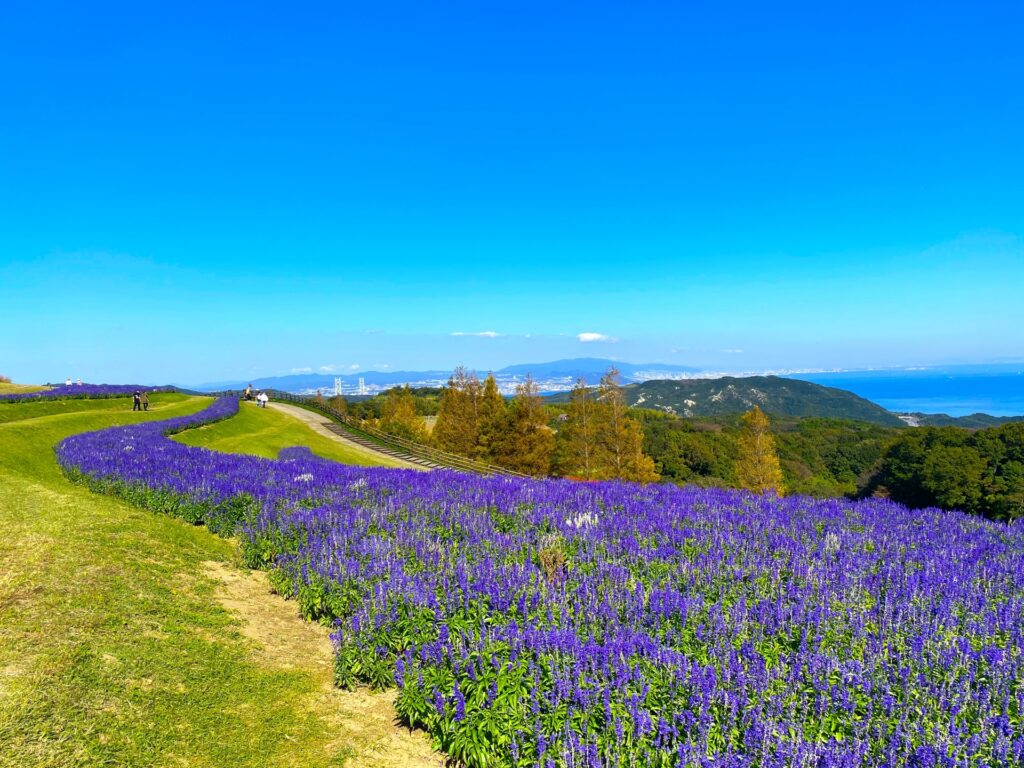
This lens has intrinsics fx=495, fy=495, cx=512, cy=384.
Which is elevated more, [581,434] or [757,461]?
[581,434]

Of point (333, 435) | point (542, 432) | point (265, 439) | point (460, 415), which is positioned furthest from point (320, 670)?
point (460, 415)

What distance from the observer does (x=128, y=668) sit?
5.71 meters

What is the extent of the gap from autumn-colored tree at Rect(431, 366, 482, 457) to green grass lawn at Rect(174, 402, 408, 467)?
16.6 metres

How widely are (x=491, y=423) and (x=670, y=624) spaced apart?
5022cm

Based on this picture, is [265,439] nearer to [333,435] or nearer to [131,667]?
[333,435]

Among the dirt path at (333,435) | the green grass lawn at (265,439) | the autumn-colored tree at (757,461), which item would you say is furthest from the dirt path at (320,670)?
the autumn-colored tree at (757,461)

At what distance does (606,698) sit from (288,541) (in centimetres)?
769

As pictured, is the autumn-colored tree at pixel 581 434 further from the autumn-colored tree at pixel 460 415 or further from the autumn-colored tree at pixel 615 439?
the autumn-colored tree at pixel 460 415

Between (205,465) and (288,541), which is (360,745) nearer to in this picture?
(288,541)

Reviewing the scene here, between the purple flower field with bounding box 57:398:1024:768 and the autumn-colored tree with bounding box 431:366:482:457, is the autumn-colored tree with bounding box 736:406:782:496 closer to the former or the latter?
the autumn-colored tree with bounding box 431:366:482:457

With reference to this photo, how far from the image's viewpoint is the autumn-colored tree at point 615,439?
47594 millimetres

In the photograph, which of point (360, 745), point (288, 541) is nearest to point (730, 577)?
point (360, 745)

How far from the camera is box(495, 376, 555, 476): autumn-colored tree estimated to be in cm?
5222

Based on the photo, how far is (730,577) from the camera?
22.7 ft
